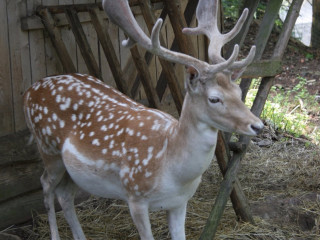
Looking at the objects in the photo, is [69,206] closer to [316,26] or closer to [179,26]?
[179,26]

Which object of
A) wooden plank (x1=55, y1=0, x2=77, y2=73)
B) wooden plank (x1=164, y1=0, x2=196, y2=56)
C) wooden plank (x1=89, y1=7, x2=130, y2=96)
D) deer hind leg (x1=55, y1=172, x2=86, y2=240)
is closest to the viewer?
wooden plank (x1=164, y1=0, x2=196, y2=56)

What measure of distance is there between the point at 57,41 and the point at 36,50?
20 centimetres

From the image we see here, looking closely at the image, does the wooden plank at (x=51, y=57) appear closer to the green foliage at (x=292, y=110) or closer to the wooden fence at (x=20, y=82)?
the wooden fence at (x=20, y=82)

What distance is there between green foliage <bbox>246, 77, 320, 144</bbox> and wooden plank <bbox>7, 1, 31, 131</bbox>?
3.66m

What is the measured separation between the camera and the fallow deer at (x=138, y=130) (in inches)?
125

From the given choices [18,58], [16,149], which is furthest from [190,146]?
[18,58]

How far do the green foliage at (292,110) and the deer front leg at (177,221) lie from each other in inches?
141

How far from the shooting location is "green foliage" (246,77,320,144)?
23.9ft

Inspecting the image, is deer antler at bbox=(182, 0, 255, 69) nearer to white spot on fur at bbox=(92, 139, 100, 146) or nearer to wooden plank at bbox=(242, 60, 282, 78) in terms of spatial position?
wooden plank at bbox=(242, 60, 282, 78)

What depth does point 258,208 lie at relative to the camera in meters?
4.98

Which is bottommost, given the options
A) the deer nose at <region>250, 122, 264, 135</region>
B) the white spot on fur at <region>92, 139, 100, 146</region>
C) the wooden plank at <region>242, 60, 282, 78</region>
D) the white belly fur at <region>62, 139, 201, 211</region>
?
the white belly fur at <region>62, 139, 201, 211</region>

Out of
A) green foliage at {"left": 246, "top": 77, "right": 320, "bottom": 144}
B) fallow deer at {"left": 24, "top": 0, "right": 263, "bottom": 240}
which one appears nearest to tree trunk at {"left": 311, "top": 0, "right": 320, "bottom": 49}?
green foliage at {"left": 246, "top": 77, "right": 320, "bottom": 144}

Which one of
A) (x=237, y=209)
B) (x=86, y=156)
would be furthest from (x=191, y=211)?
(x=86, y=156)

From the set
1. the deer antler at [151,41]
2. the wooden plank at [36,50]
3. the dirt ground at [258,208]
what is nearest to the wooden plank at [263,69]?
the deer antler at [151,41]
